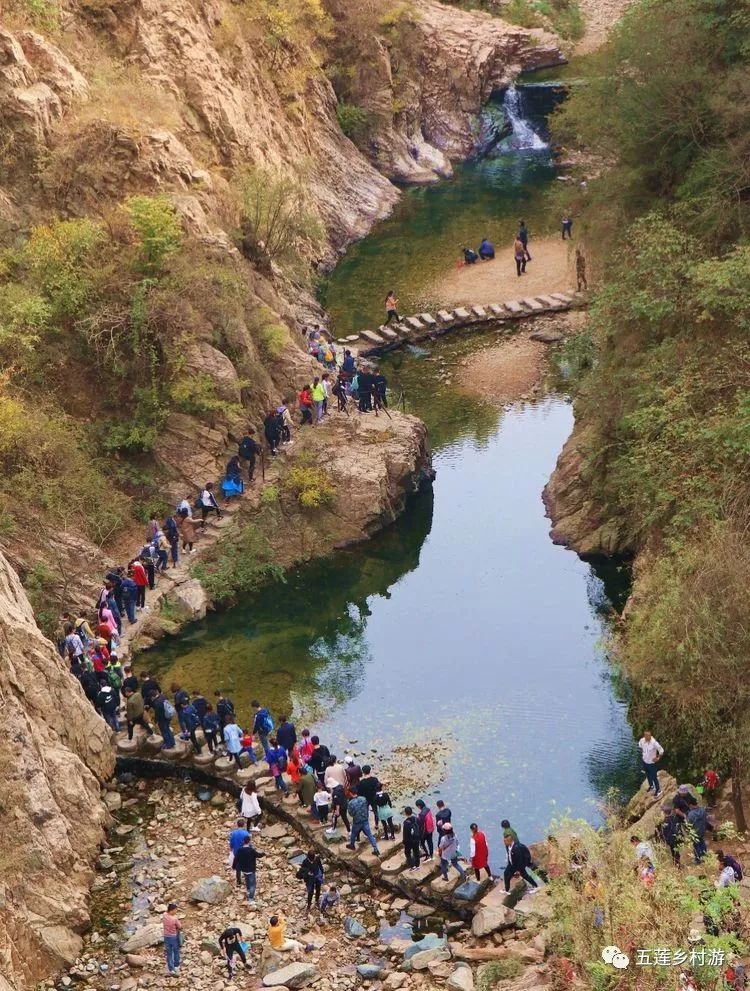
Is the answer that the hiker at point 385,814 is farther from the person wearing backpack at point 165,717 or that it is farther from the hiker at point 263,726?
the person wearing backpack at point 165,717

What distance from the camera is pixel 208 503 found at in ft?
126

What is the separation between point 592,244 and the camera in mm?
43500

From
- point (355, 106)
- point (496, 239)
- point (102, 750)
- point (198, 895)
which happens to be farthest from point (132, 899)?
point (355, 106)

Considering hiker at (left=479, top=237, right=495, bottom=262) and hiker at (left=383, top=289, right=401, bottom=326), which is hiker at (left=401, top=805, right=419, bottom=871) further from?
hiker at (left=479, top=237, right=495, bottom=262)

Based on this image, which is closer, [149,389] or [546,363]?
[149,389]

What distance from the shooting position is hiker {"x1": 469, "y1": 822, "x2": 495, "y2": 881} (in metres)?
25.8

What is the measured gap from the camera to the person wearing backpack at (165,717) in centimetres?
2995

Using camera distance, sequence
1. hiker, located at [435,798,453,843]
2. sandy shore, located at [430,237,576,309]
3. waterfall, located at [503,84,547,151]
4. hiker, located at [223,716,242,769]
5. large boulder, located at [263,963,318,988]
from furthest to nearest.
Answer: waterfall, located at [503,84,547,151], sandy shore, located at [430,237,576,309], hiker, located at [223,716,242,769], hiker, located at [435,798,453,843], large boulder, located at [263,963,318,988]

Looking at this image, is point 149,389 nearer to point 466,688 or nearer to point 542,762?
point 466,688

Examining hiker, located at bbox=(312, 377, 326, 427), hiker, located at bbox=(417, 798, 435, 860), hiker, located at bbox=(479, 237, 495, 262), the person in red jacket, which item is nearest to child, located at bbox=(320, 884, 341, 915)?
hiker, located at bbox=(417, 798, 435, 860)

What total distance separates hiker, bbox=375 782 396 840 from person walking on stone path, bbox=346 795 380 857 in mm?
289

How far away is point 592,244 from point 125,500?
16.5m

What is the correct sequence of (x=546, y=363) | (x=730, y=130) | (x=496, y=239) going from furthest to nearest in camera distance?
(x=496, y=239) → (x=546, y=363) → (x=730, y=130)

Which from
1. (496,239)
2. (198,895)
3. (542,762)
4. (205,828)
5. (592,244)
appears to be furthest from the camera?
(496,239)
